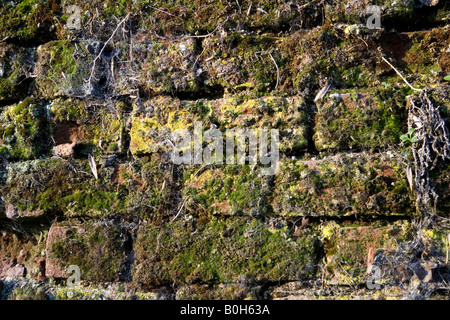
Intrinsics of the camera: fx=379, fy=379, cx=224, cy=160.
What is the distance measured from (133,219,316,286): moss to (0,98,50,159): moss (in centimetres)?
63

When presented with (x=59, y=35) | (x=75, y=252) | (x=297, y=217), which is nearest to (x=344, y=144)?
(x=297, y=217)

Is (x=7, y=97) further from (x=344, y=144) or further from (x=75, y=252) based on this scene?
(x=344, y=144)

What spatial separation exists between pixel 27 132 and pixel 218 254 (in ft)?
3.27

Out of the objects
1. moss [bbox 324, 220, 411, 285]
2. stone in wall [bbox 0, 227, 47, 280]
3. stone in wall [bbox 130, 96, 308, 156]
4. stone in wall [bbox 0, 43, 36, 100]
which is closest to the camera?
moss [bbox 324, 220, 411, 285]

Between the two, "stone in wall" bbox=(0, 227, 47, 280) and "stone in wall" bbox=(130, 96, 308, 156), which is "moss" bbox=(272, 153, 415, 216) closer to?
"stone in wall" bbox=(130, 96, 308, 156)

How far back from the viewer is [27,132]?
1.66 meters

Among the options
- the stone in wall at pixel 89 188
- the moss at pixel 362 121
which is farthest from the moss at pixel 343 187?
the stone in wall at pixel 89 188

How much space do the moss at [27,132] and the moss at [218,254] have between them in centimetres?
63

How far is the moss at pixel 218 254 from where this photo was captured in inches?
53.3

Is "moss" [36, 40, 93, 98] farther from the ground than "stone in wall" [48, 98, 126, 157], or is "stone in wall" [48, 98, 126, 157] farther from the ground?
"moss" [36, 40, 93, 98]

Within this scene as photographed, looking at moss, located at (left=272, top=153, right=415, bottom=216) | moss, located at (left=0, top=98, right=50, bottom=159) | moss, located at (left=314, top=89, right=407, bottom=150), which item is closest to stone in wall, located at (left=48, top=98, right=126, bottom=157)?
moss, located at (left=0, top=98, right=50, bottom=159)

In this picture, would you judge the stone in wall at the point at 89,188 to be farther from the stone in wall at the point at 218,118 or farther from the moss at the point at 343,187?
the moss at the point at 343,187

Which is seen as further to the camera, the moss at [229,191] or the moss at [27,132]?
the moss at [27,132]

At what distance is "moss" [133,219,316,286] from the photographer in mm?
1354
